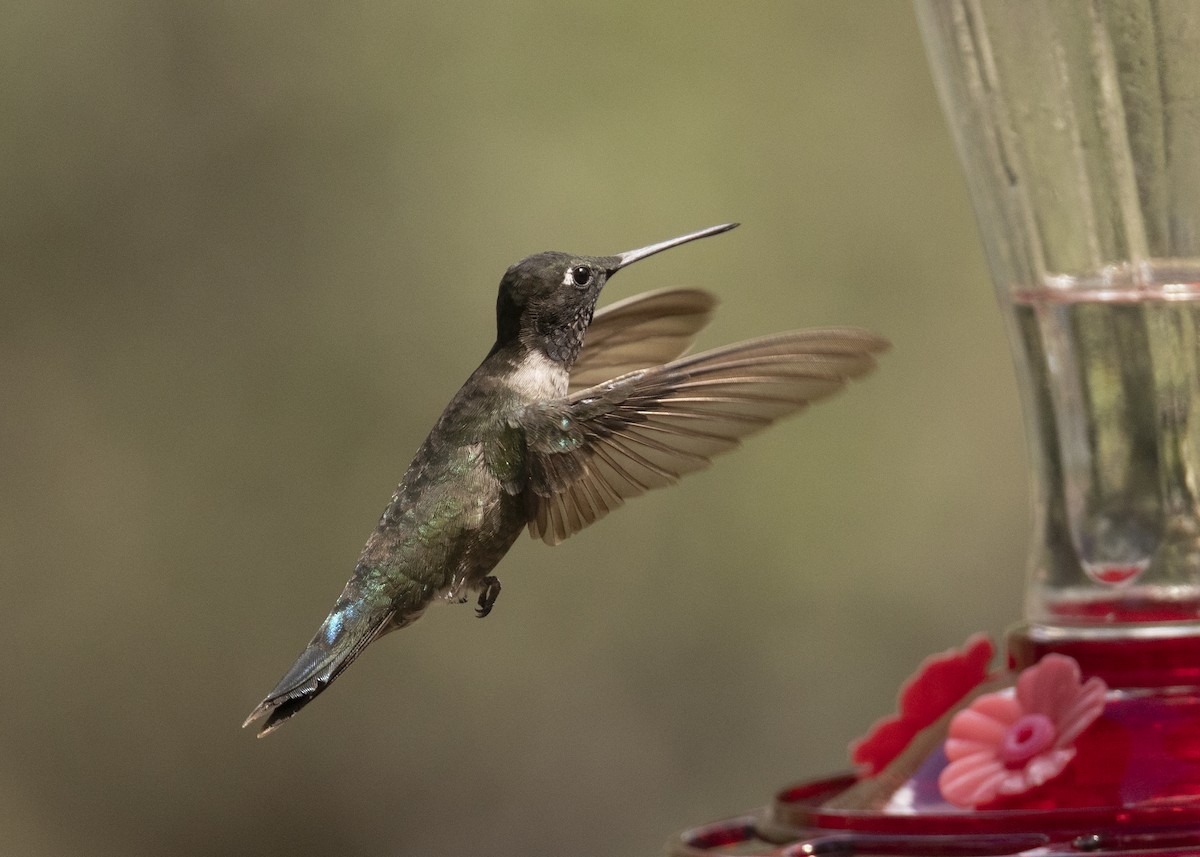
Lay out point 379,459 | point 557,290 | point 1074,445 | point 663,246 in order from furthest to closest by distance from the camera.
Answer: point 379,459, point 1074,445, point 557,290, point 663,246

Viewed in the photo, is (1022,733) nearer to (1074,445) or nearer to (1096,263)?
(1074,445)

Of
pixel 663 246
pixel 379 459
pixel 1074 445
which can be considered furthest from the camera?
pixel 379 459

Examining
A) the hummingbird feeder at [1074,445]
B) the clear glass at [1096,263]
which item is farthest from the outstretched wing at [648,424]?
the clear glass at [1096,263]

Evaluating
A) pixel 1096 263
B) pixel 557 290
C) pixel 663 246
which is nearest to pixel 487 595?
pixel 557 290

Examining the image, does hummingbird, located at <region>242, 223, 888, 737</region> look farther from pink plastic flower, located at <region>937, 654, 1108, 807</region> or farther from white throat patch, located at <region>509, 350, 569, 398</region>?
pink plastic flower, located at <region>937, 654, 1108, 807</region>

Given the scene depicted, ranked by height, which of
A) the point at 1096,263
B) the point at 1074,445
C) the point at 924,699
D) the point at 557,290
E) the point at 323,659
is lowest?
the point at 924,699

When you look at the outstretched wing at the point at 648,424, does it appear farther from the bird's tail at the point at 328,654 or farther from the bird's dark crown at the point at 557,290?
the bird's tail at the point at 328,654

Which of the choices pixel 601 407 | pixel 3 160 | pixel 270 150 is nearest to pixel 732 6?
pixel 270 150
